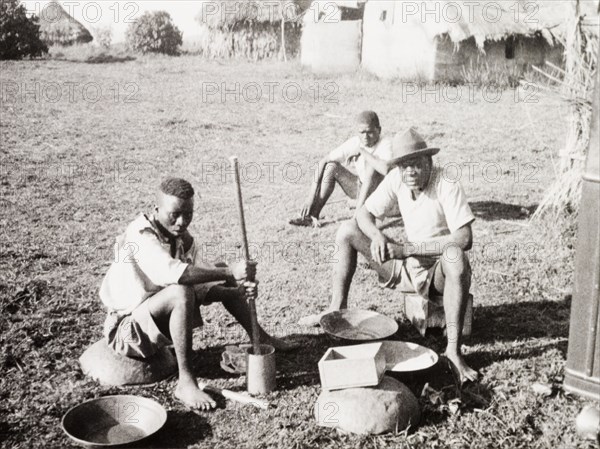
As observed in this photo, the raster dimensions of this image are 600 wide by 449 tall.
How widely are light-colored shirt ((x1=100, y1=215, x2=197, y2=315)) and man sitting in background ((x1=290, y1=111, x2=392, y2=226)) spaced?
2987 millimetres

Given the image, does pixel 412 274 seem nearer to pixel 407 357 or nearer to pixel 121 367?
pixel 407 357

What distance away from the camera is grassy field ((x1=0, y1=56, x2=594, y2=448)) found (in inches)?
150

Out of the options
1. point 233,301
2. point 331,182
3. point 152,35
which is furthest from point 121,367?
point 152,35

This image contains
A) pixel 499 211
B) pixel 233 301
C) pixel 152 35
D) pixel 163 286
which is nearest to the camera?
pixel 163 286

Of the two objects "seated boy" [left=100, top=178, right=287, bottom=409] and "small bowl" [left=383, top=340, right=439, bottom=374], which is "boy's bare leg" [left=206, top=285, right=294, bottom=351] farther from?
"small bowl" [left=383, top=340, right=439, bottom=374]

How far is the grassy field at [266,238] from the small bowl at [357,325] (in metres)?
0.20

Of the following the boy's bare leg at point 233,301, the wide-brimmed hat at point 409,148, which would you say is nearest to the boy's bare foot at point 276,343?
the boy's bare leg at point 233,301

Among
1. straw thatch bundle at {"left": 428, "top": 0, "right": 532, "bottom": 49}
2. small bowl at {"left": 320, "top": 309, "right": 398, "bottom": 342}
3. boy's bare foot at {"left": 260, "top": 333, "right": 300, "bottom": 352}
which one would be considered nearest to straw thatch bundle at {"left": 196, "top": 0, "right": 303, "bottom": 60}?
straw thatch bundle at {"left": 428, "top": 0, "right": 532, "bottom": 49}

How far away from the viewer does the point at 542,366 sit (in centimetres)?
441

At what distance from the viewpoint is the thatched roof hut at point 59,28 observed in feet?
104

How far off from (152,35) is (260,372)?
27.2 meters

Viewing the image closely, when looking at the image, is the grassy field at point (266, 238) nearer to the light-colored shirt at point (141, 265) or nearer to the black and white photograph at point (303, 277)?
the black and white photograph at point (303, 277)

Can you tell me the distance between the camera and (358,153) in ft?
23.7

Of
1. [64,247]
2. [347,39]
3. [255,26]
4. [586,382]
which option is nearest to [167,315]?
[586,382]
